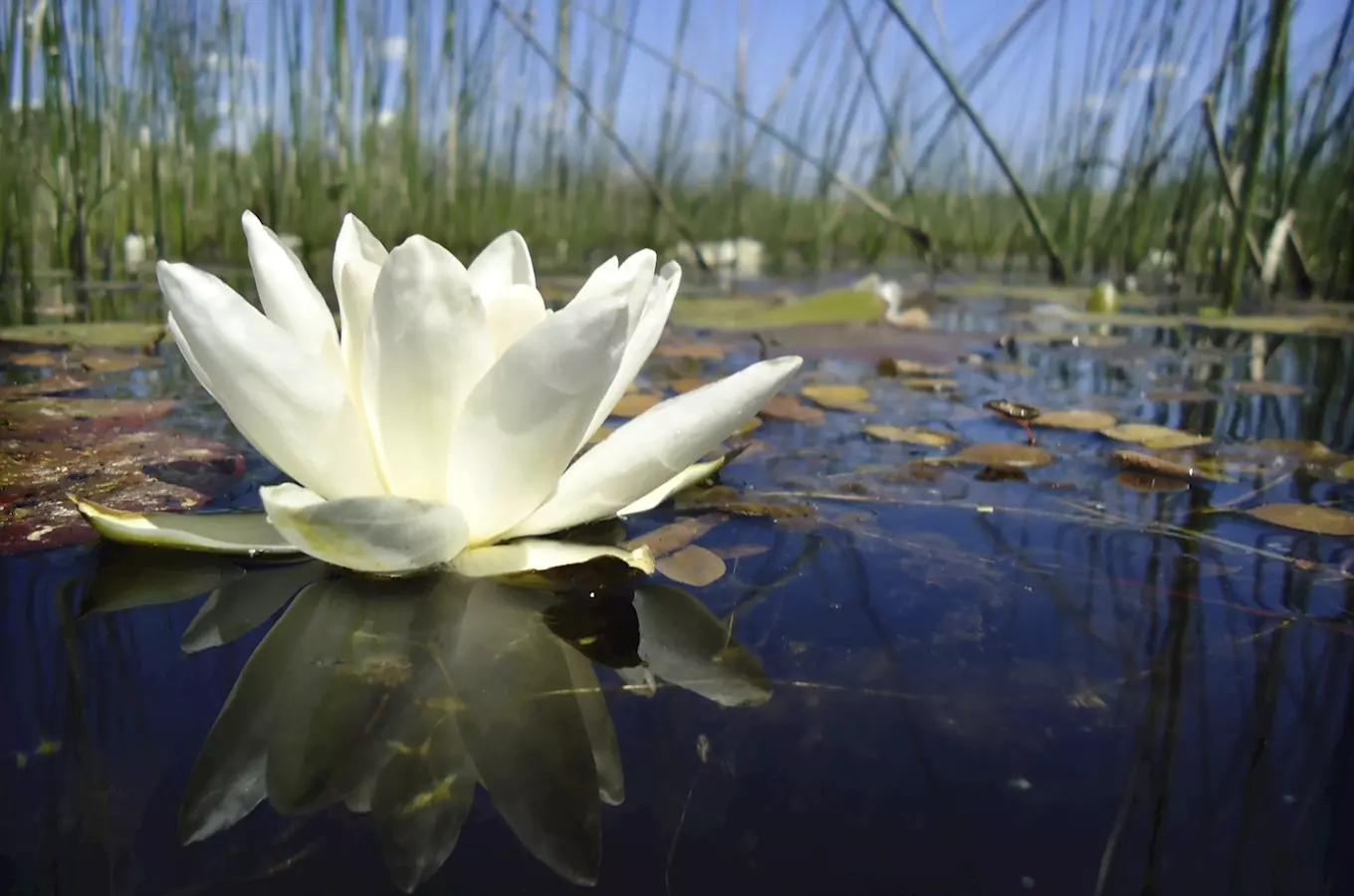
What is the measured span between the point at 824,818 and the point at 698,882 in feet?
0.29

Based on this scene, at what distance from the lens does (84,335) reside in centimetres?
211

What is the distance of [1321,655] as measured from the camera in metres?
0.70

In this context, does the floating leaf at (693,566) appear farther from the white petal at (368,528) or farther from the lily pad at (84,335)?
the lily pad at (84,335)

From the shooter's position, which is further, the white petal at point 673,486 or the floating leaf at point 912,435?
the floating leaf at point 912,435

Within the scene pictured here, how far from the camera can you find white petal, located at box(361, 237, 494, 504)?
67 cm

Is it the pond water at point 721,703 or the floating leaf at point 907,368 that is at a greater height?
the floating leaf at point 907,368

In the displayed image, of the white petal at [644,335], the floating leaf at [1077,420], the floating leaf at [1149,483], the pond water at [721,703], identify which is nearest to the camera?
the pond water at [721,703]

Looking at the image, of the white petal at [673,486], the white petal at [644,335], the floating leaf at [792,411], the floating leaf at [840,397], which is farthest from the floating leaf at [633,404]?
the white petal at [644,335]

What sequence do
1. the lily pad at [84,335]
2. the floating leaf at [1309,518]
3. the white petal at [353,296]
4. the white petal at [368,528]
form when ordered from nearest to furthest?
1. the white petal at [368,528]
2. the white petal at [353,296]
3. the floating leaf at [1309,518]
4. the lily pad at [84,335]

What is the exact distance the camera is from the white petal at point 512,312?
763mm

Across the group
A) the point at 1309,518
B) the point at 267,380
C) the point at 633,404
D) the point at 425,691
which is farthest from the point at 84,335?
the point at 1309,518

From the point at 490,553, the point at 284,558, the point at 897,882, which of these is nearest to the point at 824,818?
the point at 897,882

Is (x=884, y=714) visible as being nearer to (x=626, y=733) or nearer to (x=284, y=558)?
(x=626, y=733)

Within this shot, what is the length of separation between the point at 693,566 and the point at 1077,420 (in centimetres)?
97
